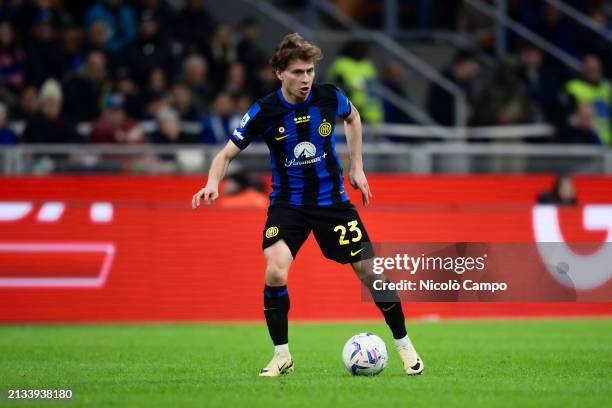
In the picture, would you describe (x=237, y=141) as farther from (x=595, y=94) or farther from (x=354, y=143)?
(x=595, y=94)

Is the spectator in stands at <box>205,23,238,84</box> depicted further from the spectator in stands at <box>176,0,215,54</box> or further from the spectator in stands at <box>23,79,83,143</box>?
the spectator in stands at <box>23,79,83,143</box>

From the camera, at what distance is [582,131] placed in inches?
749

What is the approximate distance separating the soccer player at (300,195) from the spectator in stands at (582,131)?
10.5m

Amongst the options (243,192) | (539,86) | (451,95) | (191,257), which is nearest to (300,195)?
(191,257)

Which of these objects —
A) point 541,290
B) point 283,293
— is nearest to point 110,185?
point 541,290

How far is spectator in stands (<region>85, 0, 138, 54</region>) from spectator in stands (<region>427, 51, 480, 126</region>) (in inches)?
192

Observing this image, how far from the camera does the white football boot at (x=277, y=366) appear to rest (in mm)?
8938

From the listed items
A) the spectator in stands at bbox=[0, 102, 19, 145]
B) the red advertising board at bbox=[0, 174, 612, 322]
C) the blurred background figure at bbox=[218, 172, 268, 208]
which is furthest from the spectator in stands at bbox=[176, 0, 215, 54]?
the red advertising board at bbox=[0, 174, 612, 322]

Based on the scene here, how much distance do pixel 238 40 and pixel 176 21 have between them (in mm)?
1496

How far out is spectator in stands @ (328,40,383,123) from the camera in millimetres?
18594

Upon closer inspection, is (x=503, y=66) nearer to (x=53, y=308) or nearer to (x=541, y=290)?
(x=541, y=290)

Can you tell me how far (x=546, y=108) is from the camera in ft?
66.2

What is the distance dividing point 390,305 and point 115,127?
906 cm

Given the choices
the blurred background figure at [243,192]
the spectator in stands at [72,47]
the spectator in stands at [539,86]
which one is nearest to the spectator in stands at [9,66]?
the spectator in stands at [72,47]
